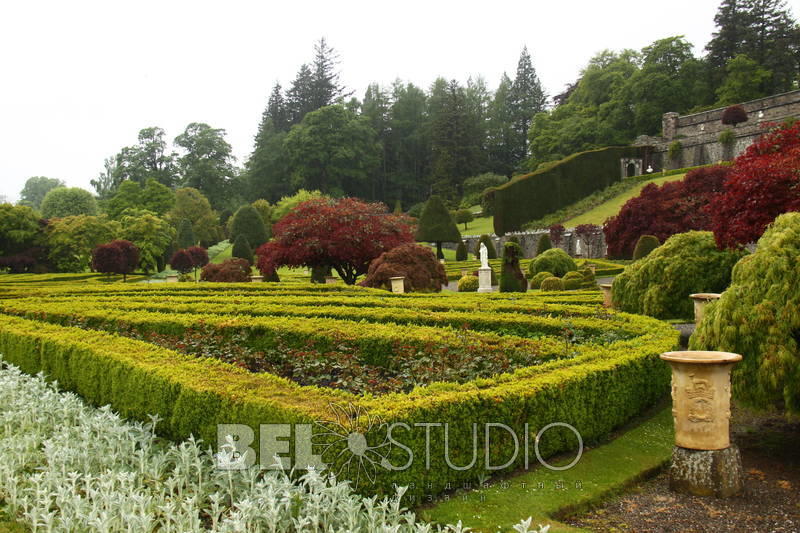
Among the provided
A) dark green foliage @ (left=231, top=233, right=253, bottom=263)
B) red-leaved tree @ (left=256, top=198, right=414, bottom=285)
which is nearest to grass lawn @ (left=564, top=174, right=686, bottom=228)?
dark green foliage @ (left=231, top=233, right=253, bottom=263)

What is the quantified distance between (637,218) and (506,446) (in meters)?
25.8

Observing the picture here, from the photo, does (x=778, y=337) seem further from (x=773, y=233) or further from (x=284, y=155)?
(x=284, y=155)

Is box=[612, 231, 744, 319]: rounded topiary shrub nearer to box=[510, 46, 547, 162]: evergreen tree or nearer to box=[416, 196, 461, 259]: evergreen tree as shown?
box=[416, 196, 461, 259]: evergreen tree

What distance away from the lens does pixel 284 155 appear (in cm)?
5928

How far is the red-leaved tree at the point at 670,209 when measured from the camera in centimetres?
2661

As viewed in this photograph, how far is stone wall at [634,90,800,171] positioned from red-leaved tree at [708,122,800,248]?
35567 millimetres

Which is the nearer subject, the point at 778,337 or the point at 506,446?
the point at 506,446

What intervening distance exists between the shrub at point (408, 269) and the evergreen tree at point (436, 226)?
20597 mm

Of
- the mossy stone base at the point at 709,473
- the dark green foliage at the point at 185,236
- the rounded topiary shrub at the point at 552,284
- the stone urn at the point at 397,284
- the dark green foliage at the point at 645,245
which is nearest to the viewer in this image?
the mossy stone base at the point at 709,473

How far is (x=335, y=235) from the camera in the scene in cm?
1689

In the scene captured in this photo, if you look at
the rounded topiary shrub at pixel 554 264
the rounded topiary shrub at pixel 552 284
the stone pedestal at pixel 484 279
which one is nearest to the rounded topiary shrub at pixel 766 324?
the rounded topiary shrub at pixel 552 284

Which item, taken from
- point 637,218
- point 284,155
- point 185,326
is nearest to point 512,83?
point 284,155

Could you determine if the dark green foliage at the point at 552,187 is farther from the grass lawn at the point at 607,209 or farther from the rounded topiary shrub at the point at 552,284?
the rounded topiary shrub at the point at 552,284

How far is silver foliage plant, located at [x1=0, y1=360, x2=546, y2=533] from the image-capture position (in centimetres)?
327
